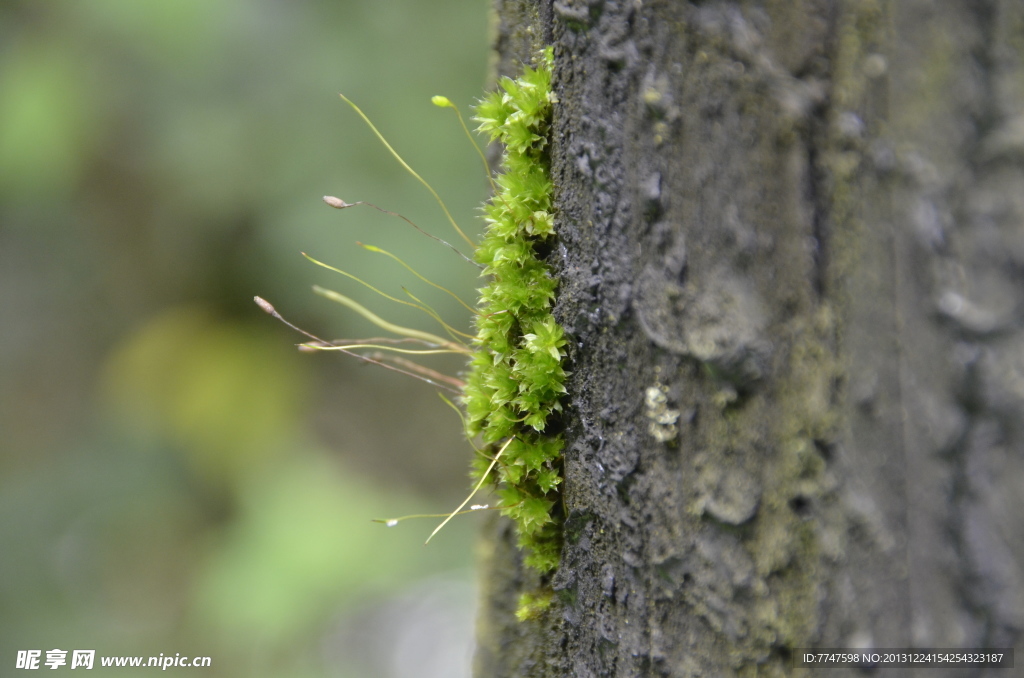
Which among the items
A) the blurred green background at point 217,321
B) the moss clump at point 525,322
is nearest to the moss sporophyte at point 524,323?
the moss clump at point 525,322

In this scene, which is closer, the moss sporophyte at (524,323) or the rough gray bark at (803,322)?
the rough gray bark at (803,322)

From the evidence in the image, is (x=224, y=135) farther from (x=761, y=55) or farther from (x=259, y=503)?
(x=761, y=55)

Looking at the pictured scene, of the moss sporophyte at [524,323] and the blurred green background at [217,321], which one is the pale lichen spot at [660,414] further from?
the blurred green background at [217,321]

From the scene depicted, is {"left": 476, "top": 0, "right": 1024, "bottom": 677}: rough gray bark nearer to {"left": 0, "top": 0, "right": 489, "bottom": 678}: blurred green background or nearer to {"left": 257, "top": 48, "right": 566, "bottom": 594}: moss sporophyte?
{"left": 257, "top": 48, "right": 566, "bottom": 594}: moss sporophyte

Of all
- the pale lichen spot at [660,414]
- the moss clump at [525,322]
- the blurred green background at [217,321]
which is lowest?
the pale lichen spot at [660,414]

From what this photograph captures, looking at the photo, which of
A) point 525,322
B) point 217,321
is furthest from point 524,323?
point 217,321

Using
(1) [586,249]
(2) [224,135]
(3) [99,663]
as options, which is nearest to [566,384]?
(1) [586,249]

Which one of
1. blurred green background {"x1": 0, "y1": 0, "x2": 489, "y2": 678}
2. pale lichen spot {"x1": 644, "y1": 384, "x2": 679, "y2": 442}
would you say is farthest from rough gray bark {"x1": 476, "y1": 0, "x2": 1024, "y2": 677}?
blurred green background {"x1": 0, "y1": 0, "x2": 489, "y2": 678}
